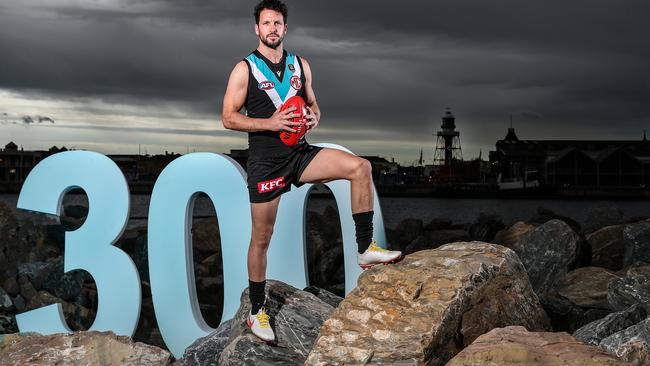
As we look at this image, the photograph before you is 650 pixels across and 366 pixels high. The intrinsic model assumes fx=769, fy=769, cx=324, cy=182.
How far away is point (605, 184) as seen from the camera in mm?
86375

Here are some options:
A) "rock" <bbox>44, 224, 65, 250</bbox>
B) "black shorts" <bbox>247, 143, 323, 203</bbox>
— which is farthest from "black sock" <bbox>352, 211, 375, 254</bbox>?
"rock" <bbox>44, 224, 65, 250</bbox>

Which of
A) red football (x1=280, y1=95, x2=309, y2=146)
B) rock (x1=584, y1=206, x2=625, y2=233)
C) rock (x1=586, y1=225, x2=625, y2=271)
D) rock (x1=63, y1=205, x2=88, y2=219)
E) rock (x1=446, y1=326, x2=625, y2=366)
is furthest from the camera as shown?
rock (x1=63, y1=205, x2=88, y2=219)

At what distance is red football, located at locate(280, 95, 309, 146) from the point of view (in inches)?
238

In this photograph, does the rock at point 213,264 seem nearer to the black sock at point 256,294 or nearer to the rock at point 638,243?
the rock at point 638,243

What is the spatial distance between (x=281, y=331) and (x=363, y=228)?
1.45 m

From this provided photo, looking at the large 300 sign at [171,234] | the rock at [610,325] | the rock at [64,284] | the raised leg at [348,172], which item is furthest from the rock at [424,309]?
the rock at [64,284]

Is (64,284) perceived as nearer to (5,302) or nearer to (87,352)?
(5,302)

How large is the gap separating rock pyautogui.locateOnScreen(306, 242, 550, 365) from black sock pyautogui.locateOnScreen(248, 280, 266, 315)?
87 cm

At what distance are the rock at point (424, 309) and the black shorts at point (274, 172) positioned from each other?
3.23ft

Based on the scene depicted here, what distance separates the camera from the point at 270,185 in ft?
20.3

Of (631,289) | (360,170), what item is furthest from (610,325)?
(360,170)

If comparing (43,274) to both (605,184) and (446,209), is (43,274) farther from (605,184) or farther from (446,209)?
(605,184)

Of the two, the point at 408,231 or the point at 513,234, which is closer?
the point at 513,234

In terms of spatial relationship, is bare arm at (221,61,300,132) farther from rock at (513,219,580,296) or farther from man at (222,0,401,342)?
rock at (513,219,580,296)
